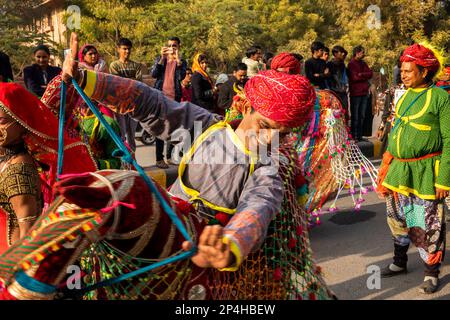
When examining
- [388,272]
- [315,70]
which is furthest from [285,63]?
[315,70]

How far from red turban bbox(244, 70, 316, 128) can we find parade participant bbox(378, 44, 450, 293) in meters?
2.23

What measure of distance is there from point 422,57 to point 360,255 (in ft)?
6.38

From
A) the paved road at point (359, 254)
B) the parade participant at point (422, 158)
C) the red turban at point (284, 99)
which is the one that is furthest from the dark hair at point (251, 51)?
the red turban at point (284, 99)

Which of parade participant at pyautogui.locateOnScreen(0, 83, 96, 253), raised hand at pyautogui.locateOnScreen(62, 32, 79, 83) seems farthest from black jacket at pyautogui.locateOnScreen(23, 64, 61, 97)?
raised hand at pyautogui.locateOnScreen(62, 32, 79, 83)

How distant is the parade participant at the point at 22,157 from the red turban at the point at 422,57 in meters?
2.73

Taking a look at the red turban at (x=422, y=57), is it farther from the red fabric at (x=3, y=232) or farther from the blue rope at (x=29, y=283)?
the blue rope at (x=29, y=283)

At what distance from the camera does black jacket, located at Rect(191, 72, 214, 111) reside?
8211mm

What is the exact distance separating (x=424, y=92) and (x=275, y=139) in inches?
94.1

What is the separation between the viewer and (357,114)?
10.1m

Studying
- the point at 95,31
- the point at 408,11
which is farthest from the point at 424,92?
the point at 408,11

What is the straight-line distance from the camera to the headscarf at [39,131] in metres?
2.22

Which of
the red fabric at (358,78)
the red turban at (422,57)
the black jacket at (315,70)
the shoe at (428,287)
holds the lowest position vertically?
the shoe at (428,287)

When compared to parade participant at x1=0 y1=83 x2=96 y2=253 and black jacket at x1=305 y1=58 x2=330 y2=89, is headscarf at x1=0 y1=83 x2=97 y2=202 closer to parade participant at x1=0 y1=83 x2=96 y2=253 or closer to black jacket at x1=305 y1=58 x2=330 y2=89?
parade participant at x1=0 y1=83 x2=96 y2=253
